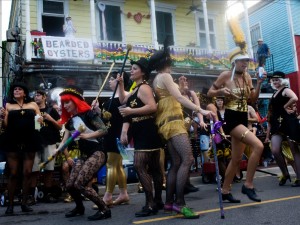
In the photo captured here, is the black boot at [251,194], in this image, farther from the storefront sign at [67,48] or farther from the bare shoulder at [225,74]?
the storefront sign at [67,48]

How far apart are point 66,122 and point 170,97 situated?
4.46ft

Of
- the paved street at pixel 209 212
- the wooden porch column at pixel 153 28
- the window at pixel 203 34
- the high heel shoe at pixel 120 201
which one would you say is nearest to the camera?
the paved street at pixel 209 212

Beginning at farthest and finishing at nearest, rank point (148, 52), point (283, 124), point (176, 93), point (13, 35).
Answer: point (148, 52)
point (13, 35)
point (283, 124)
point (176, 93)

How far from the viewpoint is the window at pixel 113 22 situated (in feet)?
55.2

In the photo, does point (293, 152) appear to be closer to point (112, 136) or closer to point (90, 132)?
point (112, 136)

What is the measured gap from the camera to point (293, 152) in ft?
22.5

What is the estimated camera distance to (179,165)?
4312mm

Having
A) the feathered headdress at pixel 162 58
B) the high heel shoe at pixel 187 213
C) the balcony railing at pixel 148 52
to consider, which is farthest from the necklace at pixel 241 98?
the balcony railing at pixel 148 52

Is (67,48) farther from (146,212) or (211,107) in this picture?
(146,212)

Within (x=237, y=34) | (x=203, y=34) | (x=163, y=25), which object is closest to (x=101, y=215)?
(x=237, y=34)

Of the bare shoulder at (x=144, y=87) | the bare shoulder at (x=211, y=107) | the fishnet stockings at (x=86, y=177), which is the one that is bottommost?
the fishnet stockings at (x=86, y=177)

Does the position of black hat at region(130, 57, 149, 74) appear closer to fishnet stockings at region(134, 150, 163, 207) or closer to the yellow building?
fishnet stockings at region(134, 150, 163, 207)

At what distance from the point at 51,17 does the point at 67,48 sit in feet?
10.5

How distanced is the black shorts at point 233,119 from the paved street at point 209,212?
100 centimetres
